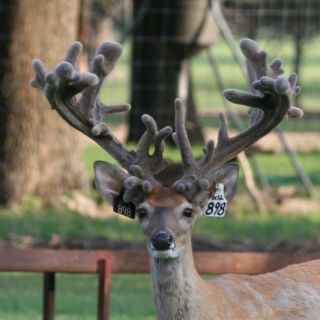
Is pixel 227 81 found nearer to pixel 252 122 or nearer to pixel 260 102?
pixel 252 122

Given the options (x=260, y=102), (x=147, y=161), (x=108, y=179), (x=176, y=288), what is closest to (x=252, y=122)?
(x=260, y=102)

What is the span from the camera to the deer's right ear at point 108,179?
26.7 feet

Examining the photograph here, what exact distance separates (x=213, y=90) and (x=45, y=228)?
2937cm

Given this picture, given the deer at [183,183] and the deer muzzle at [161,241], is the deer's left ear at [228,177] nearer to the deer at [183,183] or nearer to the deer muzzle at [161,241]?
the deer at [183,183]

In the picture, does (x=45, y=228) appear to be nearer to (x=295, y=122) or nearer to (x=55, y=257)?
(x=55, y=257)

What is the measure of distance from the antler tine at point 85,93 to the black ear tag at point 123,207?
0.21 metres

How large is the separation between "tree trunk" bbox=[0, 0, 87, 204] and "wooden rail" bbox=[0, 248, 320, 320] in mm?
7007

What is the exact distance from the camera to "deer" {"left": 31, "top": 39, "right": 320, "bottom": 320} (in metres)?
7.60

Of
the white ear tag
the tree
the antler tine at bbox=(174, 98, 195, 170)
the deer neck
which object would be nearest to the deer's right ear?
the antler tine at bbox=(174, 98, 195, 170)

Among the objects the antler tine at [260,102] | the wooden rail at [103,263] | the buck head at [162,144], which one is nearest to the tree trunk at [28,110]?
the wooden rail at [103,263]

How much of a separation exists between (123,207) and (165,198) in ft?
1.23

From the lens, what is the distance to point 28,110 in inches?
684

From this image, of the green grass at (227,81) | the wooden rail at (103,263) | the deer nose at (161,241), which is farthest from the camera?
the green grass at (227,81)

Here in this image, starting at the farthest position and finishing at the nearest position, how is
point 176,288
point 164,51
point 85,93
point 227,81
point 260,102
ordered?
point 227,81 < point 164,51 < point 85,93 < point 260,102 < point 176,288
